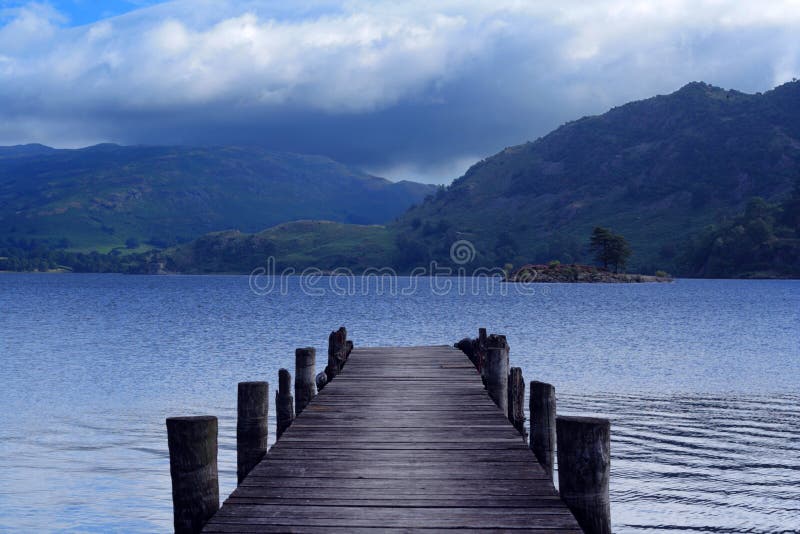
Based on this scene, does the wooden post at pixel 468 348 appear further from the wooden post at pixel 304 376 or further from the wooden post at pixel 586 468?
the wooden post at pixel 586 468

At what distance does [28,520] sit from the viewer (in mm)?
14891

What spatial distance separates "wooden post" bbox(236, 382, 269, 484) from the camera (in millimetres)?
11906

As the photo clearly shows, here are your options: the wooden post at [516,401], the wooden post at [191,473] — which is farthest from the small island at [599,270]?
the wooden post at [191,473]

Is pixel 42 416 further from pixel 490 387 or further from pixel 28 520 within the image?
pixel 490 387

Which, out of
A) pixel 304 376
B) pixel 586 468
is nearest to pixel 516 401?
pixel 304 376

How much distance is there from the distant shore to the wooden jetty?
162126 mm

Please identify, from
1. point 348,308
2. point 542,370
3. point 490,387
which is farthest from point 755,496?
point 348,308

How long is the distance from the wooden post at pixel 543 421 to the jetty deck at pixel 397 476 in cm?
46

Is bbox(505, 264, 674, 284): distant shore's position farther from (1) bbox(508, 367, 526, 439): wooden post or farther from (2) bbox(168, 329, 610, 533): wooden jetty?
(2) bbox(168, 329, 610, 533): wooden jetty

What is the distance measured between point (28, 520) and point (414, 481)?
9.20 m

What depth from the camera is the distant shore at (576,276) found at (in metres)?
173

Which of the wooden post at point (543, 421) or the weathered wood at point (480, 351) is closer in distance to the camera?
the wooden post at point (543, 421)

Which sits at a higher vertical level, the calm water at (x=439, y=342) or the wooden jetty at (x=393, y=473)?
the wooden jetty at (x=393, y=473)

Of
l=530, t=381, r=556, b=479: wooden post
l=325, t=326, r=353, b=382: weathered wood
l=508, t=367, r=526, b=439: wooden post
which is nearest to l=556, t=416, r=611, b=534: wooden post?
l=530, t=381, r=556, b=479: wooden post
